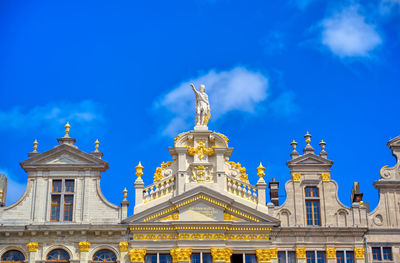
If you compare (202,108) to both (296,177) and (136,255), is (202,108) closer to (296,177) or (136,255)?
(296,177)

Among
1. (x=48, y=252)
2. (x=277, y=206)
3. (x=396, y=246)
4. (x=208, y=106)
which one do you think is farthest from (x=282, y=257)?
(x=48, y=252)

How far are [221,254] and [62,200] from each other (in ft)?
26.3

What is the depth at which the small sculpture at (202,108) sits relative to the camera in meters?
42.1

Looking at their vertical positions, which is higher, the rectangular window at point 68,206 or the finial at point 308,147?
the finial at point 308,147

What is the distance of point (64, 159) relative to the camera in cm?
4103

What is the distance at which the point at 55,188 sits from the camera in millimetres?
40812

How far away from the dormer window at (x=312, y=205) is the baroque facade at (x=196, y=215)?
0.05 m

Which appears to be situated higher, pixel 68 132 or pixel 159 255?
pixel 68 132

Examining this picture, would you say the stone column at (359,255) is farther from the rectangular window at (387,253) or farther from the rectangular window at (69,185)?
the rectangular window at (69,185)

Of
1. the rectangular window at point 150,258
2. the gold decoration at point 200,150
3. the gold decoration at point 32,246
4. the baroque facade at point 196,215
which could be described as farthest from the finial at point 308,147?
the gold decoration at point 32,246

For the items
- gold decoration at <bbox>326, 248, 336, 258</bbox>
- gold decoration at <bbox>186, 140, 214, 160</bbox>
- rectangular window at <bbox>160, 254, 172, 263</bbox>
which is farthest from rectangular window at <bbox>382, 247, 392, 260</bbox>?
rectangular window at <bbox>160, 254, 172, 263</bbox>

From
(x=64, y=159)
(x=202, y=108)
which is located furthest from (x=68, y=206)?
(x=202, y=108)

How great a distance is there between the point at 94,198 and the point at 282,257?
934 centimetres

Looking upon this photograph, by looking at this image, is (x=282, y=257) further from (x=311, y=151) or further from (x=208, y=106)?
(x=208, y=106)
